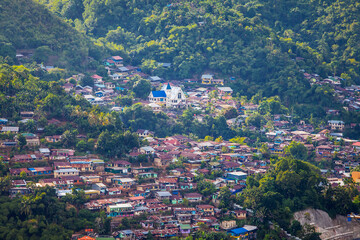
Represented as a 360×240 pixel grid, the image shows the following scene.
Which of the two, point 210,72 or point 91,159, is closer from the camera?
point 91,159

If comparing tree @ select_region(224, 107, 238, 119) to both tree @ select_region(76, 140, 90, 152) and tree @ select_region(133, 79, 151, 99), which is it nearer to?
tree @ select_region(133, 79, 151, 99)

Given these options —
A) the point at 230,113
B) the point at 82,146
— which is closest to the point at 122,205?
the point at 82,146

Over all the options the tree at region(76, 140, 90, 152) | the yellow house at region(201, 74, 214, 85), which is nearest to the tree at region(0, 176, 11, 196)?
the tree at region(76, 140, 90, 152)

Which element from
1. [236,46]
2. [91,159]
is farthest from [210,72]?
[91,159]

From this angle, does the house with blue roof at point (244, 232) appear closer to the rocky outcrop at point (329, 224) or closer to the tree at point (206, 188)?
the rocky outcrop at point (329, 224)

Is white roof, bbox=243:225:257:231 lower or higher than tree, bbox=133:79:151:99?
lower

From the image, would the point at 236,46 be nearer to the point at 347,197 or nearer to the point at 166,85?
the point at 166,85

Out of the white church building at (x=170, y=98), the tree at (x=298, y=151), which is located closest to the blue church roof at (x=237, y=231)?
the tree at (x=298, y=151)
